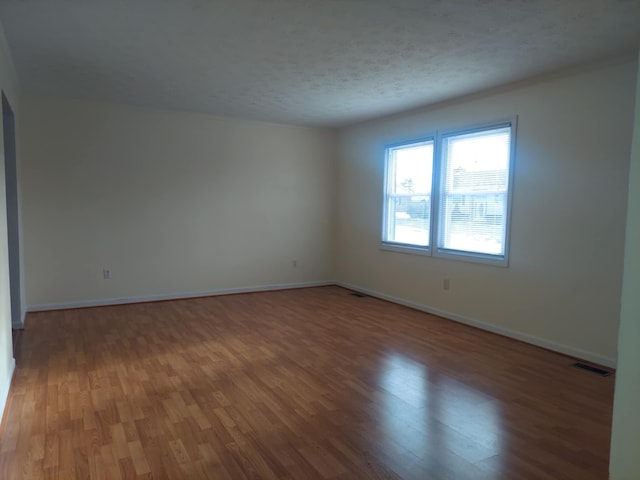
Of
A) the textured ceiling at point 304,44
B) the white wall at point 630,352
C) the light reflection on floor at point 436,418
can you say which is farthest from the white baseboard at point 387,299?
the white wall at point 630,352

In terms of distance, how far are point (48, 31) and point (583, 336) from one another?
4.79 m

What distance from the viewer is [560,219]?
12.1 ft

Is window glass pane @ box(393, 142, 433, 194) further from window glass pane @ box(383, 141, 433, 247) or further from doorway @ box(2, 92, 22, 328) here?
doorway @ box(2, 92, 22, 328)

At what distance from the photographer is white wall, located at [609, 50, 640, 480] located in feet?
3.66

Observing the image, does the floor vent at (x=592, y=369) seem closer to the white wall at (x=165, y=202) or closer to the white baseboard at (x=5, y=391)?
the white wall at (x=165, y=202)

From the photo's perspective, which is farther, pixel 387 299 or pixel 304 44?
pixel 387 299

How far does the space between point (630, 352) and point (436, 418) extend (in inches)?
64.5

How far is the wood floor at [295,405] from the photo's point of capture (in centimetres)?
209

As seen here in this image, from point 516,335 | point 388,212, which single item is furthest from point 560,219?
point 388,212

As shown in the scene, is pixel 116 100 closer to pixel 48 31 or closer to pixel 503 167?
pixel 48 31

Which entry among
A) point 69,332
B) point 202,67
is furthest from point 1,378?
point 202,67

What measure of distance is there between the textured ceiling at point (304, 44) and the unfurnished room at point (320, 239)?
28mm

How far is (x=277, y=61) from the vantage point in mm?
3432

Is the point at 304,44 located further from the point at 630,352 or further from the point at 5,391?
the point at 5,391
